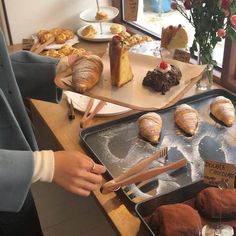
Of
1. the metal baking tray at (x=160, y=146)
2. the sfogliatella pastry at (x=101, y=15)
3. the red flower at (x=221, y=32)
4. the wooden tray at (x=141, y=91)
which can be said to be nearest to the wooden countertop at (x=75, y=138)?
the metal baking tray at (x=160, y=146)

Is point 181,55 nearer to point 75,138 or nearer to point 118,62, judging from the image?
point 118,62

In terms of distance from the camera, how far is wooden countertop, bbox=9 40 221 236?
0.79m

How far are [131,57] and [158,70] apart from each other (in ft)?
0.48

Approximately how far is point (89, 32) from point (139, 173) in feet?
3.48

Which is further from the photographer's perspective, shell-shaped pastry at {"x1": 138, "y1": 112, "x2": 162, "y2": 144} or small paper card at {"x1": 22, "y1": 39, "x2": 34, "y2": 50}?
small paper card at {"x1": 22, "y1": 39, "x2": 34, "y2": 50}

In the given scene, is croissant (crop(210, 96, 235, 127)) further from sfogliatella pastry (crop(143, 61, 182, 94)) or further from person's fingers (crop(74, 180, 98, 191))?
person's fingers (crop(74, 180, 98, 191))

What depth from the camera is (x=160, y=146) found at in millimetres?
1002

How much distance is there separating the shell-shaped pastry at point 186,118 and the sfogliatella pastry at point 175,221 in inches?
12.4

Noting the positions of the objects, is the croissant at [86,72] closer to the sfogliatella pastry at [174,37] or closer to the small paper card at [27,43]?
the sfogliatella pastry at [174,37]

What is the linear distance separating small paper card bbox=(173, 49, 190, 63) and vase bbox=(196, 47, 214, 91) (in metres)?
0.05

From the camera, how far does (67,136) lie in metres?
1.09

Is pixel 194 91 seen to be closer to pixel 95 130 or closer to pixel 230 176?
pixel 95 130

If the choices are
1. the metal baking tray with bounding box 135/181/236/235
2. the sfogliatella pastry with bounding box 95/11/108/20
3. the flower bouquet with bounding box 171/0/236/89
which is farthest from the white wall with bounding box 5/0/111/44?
the metal baking tray with bounding box 135/181/236/235

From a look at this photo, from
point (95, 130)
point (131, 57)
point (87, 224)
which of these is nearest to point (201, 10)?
point (131, 57)
